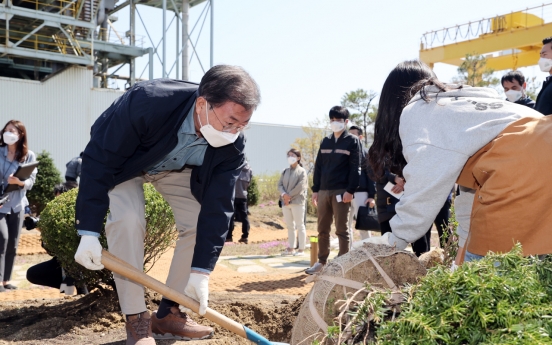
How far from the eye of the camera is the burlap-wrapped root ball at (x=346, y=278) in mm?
2348

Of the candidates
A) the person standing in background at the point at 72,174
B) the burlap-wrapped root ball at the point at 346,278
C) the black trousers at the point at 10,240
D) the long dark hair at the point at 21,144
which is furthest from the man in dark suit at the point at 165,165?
the person standing in background at the point at 72,174

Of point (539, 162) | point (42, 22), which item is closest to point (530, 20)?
point (42, 22)

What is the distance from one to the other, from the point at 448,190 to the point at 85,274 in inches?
119

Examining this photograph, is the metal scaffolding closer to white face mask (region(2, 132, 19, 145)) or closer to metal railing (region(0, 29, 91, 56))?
metal railing (region(0, 29, 91, 56))

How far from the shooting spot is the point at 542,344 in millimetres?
1228

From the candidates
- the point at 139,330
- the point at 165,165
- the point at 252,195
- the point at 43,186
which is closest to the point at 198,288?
the point at 139,330

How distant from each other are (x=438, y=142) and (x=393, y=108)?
0.49m

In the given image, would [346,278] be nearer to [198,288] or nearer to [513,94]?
[198,288]

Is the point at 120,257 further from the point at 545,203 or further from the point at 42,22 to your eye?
the point at 42,22

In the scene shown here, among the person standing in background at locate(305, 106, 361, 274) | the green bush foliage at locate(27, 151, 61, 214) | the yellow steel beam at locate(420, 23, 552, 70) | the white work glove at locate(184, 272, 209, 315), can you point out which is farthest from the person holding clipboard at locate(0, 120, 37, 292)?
the yellow steel beam at locate(420, 23, 552, 70)

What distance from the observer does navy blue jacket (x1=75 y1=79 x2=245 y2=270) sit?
9.62ft

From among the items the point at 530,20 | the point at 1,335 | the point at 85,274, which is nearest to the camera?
the point at 1,335

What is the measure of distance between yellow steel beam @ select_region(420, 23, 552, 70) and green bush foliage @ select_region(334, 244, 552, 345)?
59.4 ft

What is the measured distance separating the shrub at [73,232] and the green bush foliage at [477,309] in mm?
3103
